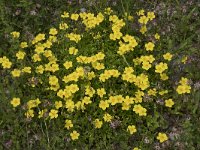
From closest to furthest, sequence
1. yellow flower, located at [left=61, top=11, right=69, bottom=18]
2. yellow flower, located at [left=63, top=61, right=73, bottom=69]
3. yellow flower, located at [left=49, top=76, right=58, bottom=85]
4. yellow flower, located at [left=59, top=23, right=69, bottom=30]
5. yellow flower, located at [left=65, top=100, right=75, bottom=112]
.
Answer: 1. yellow flower, located at [left=65, top=100, right=75, bottom=112]
2. yellow flower, located at [left=49, top=76, right=58, bottom=85]
3. yellow flower, located at [left=63, top=61, right=73, bottom=69]
4. yellow flower, located at [left=59, top=23, right=69, bottom=30]
5. yellow flower, located at [left=61, top=11, right=69, bottom=18]

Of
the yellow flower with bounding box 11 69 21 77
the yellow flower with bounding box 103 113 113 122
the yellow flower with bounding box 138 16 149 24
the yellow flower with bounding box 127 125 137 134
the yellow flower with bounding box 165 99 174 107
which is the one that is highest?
the yellow flower with bounding box 138 16 149 24

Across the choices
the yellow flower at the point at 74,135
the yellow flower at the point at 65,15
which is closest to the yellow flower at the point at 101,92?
the yellow flower at the point at 74,135

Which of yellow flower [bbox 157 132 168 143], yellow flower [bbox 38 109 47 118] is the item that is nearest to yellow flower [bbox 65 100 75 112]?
yellow flower [bbox 38 109 47 118]

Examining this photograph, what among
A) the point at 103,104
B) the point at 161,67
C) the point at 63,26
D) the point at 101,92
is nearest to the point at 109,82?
the point at 101,92

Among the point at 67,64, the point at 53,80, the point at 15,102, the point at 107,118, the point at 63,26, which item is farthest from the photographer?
the point at 63,26

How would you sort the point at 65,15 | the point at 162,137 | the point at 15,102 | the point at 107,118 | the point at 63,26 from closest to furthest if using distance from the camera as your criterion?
the point at 162,137
the point at 107,118
the point at 15,102
the point at 63,26
the point at 65,15

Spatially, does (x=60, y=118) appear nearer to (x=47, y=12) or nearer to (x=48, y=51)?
Result: (x=48, y=51)

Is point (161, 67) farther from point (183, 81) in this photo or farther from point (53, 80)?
point (53, 80)

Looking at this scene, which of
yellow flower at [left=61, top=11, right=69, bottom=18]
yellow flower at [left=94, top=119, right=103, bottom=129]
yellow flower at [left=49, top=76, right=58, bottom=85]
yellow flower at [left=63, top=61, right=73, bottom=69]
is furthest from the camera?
yellow flower at [left=61, top=11, right=69, bottom=18]

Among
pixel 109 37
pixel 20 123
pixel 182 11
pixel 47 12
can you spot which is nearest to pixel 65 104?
pixel 20 123

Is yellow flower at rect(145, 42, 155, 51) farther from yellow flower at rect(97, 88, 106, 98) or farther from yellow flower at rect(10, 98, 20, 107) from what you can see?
yellow flower at rect(10, 98, 20, 107)

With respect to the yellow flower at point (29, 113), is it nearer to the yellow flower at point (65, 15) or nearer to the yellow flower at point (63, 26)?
the yellow flower at point (63, 26)
